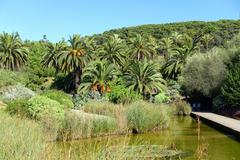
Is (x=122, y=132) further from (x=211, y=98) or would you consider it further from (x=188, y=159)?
(x=211, y=98)

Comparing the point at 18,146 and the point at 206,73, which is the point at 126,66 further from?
the point at 18,146

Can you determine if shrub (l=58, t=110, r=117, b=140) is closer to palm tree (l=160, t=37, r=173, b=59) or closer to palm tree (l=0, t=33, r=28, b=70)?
palm tree (l=0, t=33, r=28, b=70)

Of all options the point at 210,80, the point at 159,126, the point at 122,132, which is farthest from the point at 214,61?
the point at 122,132

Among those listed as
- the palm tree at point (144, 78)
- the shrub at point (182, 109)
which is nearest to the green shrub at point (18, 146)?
the shrub at point (182, 109)

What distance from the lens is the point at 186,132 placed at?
903 inches

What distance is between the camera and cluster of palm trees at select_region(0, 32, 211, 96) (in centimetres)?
4509

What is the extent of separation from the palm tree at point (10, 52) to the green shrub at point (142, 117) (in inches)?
1607

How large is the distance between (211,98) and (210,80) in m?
2.75

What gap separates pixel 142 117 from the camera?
22.2 m

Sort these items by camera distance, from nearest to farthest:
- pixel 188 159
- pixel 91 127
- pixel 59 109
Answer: pixel 188 159 < pixel 91 127 < pixel 59 109

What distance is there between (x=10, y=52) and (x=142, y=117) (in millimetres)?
42098

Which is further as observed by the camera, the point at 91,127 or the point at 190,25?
the point at 190,25

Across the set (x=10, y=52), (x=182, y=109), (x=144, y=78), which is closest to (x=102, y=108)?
(x=182, y=109)

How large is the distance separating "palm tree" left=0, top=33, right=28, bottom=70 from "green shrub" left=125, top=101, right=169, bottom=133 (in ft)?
134
